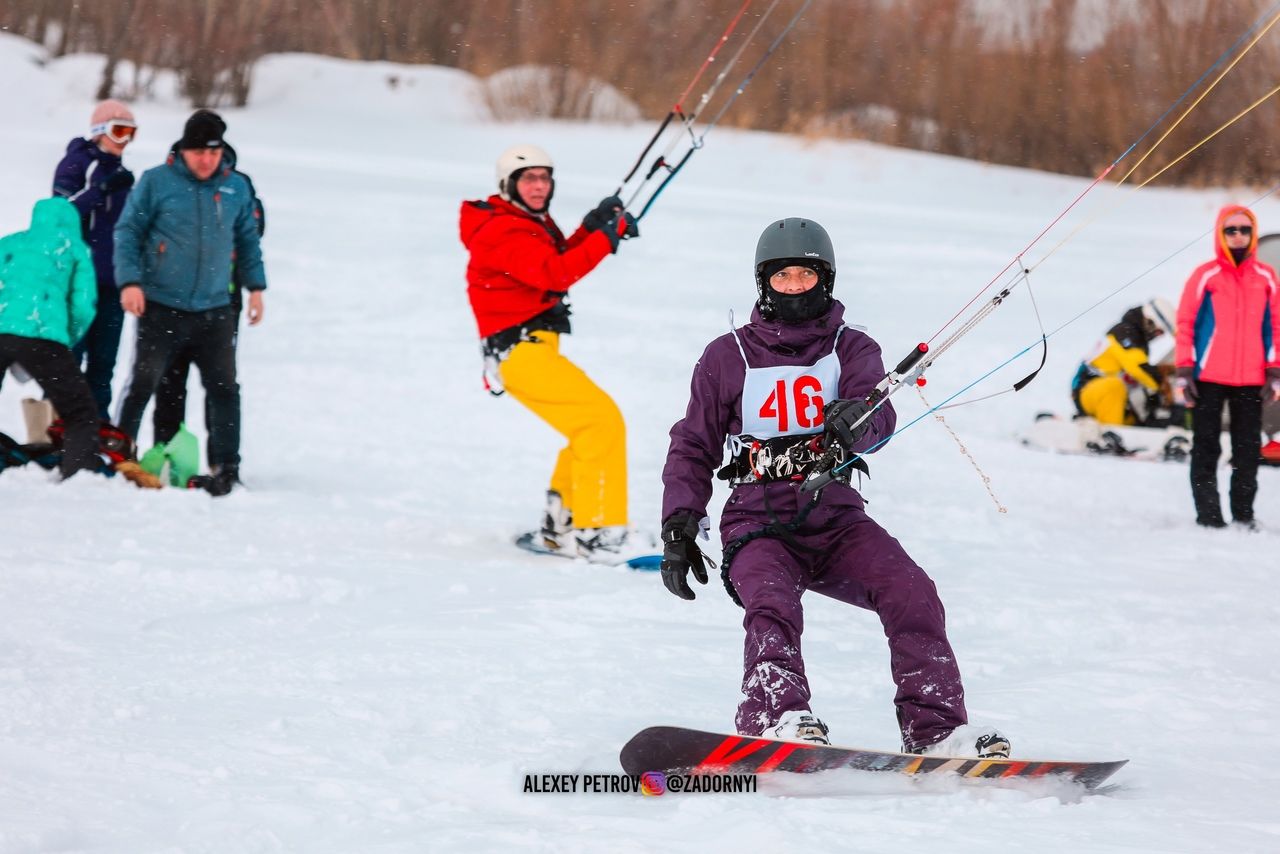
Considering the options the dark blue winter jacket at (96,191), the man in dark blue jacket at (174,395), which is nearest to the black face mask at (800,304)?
the man in dark blue jacket at (174,395)

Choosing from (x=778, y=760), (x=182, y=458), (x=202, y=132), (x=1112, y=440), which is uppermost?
(x=202, y=132)

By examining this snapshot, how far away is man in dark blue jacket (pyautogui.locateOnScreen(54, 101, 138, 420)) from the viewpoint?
24.8ft

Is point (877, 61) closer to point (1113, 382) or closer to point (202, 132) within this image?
point (1113, 382)

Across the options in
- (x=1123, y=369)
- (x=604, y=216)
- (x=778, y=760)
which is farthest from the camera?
(x=1123, y=369)

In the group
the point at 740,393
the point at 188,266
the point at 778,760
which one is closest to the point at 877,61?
the point at 188,266

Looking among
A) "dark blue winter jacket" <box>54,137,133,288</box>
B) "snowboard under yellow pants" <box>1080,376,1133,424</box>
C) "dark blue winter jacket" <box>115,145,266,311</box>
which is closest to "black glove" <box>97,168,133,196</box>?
"dark blue winter jacket" <box>54,137,133,288</box>

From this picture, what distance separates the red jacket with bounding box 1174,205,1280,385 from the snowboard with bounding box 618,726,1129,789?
488 cm

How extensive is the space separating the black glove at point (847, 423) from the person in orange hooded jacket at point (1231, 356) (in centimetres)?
459

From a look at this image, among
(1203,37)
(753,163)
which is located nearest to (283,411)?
(753,163)

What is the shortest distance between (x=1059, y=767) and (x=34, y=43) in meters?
26.0

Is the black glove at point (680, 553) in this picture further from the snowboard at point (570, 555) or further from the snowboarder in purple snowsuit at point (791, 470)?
the snowboard at point (570, 555)

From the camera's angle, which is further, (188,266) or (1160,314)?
(1160,314)

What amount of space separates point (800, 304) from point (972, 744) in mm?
1291

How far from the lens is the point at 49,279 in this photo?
695cm
